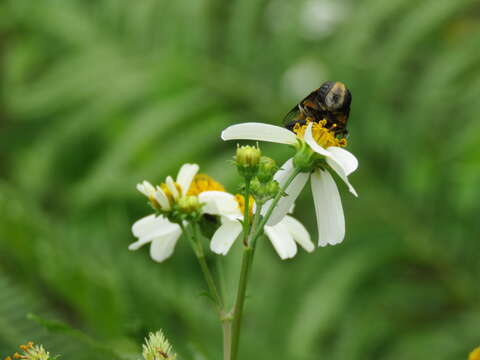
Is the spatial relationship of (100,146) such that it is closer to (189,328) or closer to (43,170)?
(43,170)

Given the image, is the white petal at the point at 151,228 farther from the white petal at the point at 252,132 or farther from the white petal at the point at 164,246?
the white petal at the point at 252,132

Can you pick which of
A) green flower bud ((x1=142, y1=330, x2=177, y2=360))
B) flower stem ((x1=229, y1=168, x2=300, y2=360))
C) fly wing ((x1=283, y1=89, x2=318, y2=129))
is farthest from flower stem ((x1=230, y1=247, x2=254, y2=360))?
fly wing ((x1=283, y1=89, x2=318, y2=129))

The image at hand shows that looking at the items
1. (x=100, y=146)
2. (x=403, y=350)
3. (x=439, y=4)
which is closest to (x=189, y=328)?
(x=403, y=350)

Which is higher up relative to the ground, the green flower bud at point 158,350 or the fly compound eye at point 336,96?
the fly compound eye at point 336,96

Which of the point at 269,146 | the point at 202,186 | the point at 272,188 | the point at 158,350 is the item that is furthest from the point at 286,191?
the point at 269,146

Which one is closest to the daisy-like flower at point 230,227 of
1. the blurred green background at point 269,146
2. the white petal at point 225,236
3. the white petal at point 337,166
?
the white petal at point 225,236

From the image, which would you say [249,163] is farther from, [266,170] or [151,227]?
[151,227]
